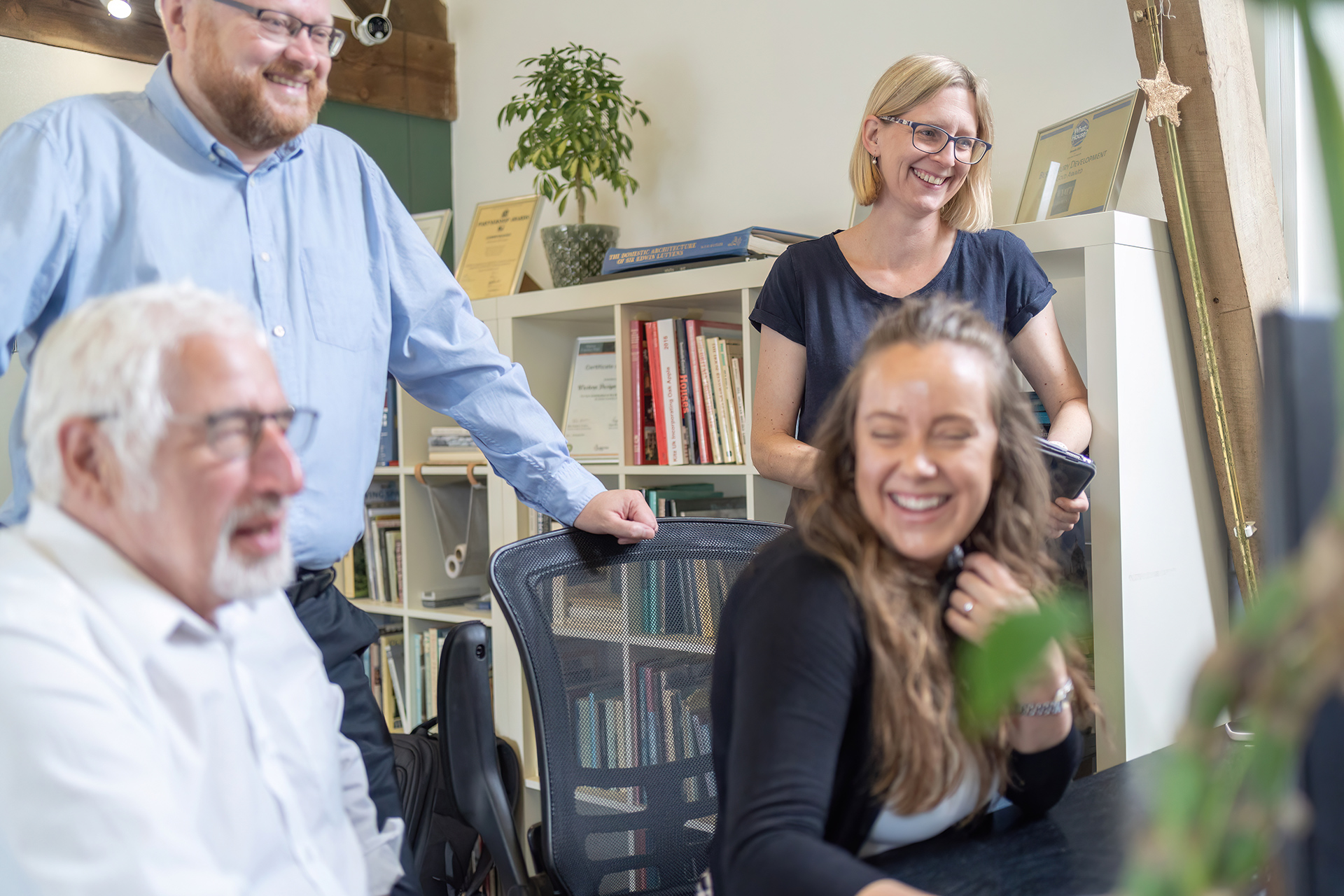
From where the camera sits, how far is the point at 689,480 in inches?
109

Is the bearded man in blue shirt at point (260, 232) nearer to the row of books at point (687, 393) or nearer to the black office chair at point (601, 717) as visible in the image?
the black office chair at point (601, 717)

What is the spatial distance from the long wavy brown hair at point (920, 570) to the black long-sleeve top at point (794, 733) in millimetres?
20

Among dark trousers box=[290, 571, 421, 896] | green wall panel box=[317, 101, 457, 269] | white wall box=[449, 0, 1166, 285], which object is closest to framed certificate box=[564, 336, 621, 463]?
white wall box=[449, 0, 1166, 285]

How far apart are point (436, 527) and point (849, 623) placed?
7.69ft

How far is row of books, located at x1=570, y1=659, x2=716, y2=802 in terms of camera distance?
1451 millimetres

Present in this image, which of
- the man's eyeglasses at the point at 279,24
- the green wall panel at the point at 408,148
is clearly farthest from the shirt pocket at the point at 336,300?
the green wall panel at the point at 408,148

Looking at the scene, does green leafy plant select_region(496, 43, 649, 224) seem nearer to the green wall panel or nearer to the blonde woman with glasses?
the green wall panel

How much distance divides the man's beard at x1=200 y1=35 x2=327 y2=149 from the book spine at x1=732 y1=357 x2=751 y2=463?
4.15ft

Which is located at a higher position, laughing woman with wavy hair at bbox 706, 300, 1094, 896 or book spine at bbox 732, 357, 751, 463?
book spine at bbox 732, 357, 751, 463

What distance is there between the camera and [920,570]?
3.49 feet

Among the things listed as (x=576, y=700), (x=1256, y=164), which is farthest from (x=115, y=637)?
(x=1256, y=164)

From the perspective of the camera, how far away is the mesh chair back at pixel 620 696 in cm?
142

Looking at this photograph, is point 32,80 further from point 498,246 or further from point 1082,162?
point 1082,162

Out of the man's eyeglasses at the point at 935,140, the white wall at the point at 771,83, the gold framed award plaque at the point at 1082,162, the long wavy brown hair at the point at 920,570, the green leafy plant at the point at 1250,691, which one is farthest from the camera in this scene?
the white wall at the point at 771,83
